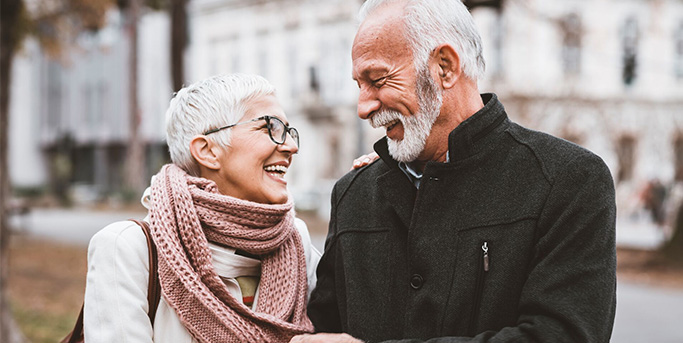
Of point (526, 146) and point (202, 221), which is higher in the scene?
point (526, 146)

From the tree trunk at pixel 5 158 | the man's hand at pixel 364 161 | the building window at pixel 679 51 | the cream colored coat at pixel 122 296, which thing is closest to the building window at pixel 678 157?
the building window at pixel 679 51

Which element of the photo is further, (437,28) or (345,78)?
(345,78)

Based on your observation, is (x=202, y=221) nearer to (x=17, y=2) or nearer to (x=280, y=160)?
(x=280, y=160)

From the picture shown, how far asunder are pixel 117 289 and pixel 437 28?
131cm

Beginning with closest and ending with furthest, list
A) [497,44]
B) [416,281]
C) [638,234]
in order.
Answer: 1. [416,281]
2. [638,234]
3. [497,44]

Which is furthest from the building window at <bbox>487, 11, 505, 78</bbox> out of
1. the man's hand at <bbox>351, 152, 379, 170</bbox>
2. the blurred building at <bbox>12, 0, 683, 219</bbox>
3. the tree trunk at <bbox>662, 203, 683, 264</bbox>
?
the man's hand at <bbox>351, 152, 379, 170</bbox>

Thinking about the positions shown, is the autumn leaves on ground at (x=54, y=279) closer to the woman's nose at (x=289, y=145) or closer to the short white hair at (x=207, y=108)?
the short white hair at (x=207, y=108)

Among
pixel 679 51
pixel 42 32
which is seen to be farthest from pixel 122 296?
pixel 679 51

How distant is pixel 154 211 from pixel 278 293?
0.51 metres

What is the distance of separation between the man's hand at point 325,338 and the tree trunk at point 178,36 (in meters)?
13.3

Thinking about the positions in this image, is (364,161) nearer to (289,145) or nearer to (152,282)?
(289,145)

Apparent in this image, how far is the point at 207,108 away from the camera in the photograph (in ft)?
8.76

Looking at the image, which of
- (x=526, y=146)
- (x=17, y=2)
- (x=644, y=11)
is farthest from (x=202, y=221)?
(x=644, y=11)

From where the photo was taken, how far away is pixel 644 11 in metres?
29.7
